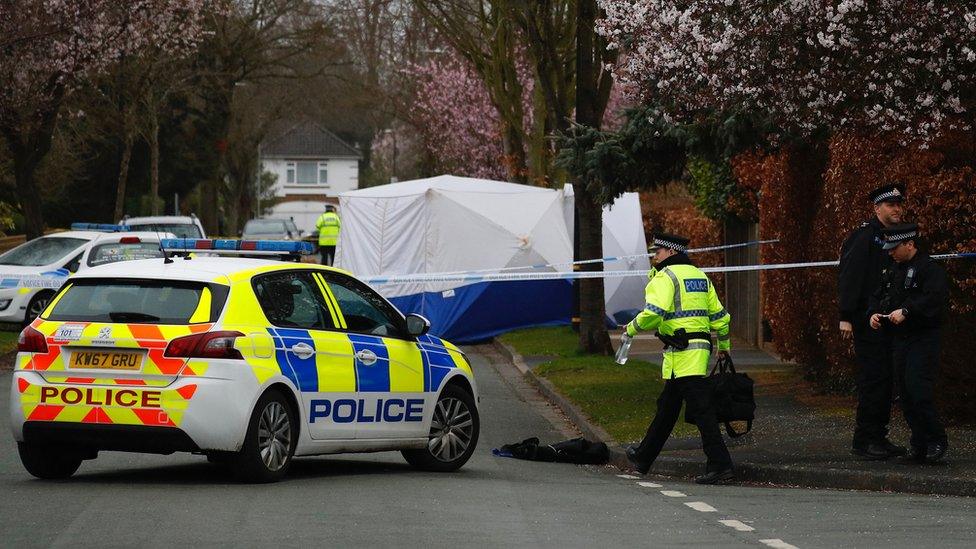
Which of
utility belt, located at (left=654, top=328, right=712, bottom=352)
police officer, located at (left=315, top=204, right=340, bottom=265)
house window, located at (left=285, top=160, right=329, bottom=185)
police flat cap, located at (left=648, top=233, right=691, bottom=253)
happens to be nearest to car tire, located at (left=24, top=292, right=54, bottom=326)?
police officer, located at (left=315, top=204, right=340, bottom=265)

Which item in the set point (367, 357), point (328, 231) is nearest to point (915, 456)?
point (367, 357)

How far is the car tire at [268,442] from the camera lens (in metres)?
9.84

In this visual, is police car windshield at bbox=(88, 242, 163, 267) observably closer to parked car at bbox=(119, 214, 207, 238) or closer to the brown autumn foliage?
parked car at bbox=(119, 214, 207, 238)

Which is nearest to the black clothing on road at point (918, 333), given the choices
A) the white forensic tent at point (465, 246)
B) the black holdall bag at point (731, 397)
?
the black holdall bag at point (731, 397)

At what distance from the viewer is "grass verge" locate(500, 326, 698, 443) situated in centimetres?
1449

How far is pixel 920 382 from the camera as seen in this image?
11141mm

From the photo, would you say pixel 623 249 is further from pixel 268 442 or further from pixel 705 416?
pixel 268 442

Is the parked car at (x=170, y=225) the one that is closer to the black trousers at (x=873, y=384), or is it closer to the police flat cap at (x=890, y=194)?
the black trousers at (x=873, y=384)

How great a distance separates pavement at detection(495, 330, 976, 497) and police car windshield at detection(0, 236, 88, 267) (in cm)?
1047

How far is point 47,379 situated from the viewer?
9898 mm

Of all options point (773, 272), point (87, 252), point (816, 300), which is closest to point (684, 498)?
point (816, 300)

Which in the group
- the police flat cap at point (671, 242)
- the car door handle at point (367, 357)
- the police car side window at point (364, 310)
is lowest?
the car door handle at point (367, 357)

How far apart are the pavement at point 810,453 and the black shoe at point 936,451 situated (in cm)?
5

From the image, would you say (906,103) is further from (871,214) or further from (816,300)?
(816,300)
